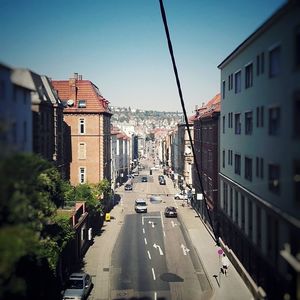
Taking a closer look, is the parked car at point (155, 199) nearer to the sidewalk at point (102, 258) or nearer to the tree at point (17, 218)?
the sidewalk at point (102, 258)

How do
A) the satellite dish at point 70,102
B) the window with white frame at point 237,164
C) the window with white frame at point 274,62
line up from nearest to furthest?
the window with white frame at point 274,62 < the window with white frame at point 237,164 < the satellite dish at point 70,102

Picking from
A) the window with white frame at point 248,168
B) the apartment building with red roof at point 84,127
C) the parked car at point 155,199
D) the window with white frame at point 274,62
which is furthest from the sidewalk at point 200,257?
the window with white frame at point 274,62

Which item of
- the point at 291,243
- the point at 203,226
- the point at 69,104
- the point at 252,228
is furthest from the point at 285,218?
the point at 69,104

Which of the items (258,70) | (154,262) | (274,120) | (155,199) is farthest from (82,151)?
(274,120)

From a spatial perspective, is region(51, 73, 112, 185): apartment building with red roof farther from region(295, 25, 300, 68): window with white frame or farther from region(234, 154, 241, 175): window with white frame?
region(295, 25, 300, 68): window with white frame

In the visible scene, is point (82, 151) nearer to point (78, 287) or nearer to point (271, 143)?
point (78, 287)

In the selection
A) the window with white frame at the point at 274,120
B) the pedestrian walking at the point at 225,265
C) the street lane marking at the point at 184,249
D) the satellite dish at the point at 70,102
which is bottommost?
the street lane marking at the point at 184,249

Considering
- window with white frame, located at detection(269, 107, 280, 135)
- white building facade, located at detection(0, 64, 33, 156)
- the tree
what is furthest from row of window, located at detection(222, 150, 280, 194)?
white building facade, located at detection(0, 64, 33, 156)
